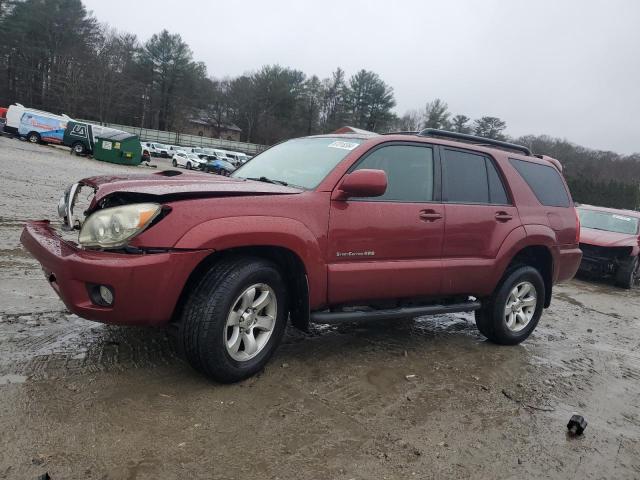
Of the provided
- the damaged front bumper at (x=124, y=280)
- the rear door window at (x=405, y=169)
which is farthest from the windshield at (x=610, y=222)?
the damaged front bumper at (x=124, y=280)

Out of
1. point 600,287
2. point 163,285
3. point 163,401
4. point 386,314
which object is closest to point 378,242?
point 386,314

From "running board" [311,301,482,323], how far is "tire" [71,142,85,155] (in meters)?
29.0

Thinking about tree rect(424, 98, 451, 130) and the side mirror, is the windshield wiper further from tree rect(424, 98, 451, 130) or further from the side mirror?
tree rect(424, 98, 451, 130)

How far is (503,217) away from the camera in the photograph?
4395 millimetres

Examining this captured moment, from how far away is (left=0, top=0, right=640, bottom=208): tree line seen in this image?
58.3m

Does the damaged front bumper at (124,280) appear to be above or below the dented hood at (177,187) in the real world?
below

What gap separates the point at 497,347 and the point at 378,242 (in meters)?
1.99

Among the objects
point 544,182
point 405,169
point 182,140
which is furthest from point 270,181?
point 182,140

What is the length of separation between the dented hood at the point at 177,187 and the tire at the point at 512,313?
2335mm

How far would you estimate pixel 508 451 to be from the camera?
2.78 metres

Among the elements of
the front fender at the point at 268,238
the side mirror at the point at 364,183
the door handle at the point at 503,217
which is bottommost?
the front fender at the point at 268,238

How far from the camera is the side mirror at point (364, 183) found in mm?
3232

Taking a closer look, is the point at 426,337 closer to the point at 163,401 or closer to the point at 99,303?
the point at 163,401

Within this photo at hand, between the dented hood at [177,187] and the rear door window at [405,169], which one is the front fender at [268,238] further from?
the rear door window at [405,169]
